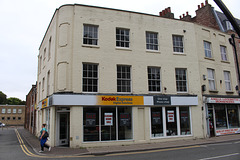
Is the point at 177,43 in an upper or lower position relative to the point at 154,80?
upper

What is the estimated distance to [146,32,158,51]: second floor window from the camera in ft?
52.3

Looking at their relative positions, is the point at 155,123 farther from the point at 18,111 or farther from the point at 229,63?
the point at 18,111

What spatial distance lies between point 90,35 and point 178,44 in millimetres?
7903

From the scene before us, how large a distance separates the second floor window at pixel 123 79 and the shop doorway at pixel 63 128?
4.29m

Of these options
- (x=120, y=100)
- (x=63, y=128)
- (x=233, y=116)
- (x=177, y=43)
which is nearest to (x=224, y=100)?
(x=233, y=116)

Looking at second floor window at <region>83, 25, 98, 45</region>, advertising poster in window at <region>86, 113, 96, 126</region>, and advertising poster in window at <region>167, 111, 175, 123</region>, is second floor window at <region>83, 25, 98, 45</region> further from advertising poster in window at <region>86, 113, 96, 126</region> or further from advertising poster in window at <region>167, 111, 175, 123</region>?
advertising poster in window at <region>167, 111, 175, 123</region>

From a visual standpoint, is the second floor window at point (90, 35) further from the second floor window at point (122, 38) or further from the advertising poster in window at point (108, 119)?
the advertising poster in window at point (108, 119)

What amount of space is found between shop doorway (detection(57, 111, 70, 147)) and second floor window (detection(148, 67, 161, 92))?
665 centimetres

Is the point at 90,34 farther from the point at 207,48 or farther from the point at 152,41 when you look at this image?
the point at 207,48

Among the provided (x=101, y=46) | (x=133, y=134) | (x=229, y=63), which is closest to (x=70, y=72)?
(x=101, y=46)

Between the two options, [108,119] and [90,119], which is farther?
[108,119]

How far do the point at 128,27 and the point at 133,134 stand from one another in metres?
8.20

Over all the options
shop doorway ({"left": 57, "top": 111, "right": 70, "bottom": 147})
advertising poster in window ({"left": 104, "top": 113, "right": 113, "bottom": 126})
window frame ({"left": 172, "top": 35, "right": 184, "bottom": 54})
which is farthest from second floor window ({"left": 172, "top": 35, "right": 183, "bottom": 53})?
shop doorway ({"left": 57, "top": 111, "right": 70, "bottom": 147})

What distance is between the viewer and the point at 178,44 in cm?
1709
